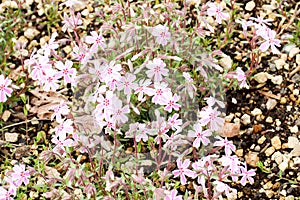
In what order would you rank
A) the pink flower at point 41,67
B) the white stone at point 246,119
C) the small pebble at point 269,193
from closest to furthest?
the pink flower at point 41,67 → the small pebble at point 269,193 → the white stone at point 246,119

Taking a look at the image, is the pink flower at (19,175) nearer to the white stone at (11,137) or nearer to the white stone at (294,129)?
the white stone at (11,137)

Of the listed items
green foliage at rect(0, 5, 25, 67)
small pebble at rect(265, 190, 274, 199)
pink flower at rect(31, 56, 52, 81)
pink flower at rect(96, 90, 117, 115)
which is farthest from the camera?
green foliage at rect(0, 5, 25, 67)

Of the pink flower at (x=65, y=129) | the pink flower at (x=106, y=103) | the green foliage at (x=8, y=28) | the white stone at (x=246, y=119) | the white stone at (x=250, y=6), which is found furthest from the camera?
the white stone at (x=250, y=6)

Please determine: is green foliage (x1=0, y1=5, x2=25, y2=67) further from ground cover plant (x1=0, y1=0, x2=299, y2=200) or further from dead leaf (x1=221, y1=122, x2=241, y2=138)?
dead leaf (x1=221, y1=122, x2=241, y2=138)

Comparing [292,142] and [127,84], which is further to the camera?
[292,142]

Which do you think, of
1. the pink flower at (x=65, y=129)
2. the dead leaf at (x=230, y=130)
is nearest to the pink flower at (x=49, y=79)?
the pink flower at (x=65, y=129)

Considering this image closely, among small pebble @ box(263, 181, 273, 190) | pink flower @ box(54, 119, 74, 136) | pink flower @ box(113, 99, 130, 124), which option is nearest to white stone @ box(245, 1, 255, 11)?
small pebble @ box(263, 181, 273, 190)

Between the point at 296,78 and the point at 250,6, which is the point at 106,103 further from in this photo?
the point at 250,6

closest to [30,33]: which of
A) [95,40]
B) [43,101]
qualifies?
[43,101]

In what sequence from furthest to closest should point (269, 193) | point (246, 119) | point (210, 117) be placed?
point (246, 119) → point (269, 193) → point (210, 117)
